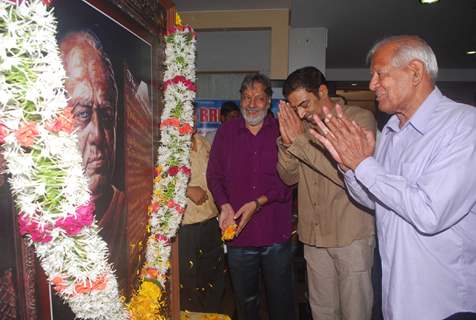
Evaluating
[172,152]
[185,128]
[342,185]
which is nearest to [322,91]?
[342,185]

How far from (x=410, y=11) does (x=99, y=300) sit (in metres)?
6.60

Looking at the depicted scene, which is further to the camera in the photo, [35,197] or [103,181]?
[103,181]

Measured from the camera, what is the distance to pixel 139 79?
1789 mm

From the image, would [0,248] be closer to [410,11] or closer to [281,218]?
[281,218]

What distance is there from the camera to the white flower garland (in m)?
0.89

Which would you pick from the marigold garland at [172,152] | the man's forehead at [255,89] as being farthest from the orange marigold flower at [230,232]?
the man's forehead at [255,89]

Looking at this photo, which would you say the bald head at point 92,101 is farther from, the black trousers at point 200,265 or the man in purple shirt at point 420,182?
the black trousers at point 200,265

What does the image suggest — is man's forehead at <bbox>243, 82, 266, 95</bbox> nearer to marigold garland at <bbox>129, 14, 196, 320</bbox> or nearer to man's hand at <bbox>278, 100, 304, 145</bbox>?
man's hand at <bbox>278, 100, 304, 145</bbox>

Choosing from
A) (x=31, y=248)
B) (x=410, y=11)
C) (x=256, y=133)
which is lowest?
(x=31, y=248)

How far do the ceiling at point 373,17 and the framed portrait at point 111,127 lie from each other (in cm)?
394

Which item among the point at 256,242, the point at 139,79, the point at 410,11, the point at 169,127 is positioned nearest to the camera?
the point at 139,79

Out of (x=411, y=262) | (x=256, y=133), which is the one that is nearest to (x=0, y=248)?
(x=411, y=262)

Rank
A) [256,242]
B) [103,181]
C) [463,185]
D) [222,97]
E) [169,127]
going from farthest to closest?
[222,97] < [256,242] < [169,127] < [103,181] < [463,185]

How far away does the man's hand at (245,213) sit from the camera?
2362mm
